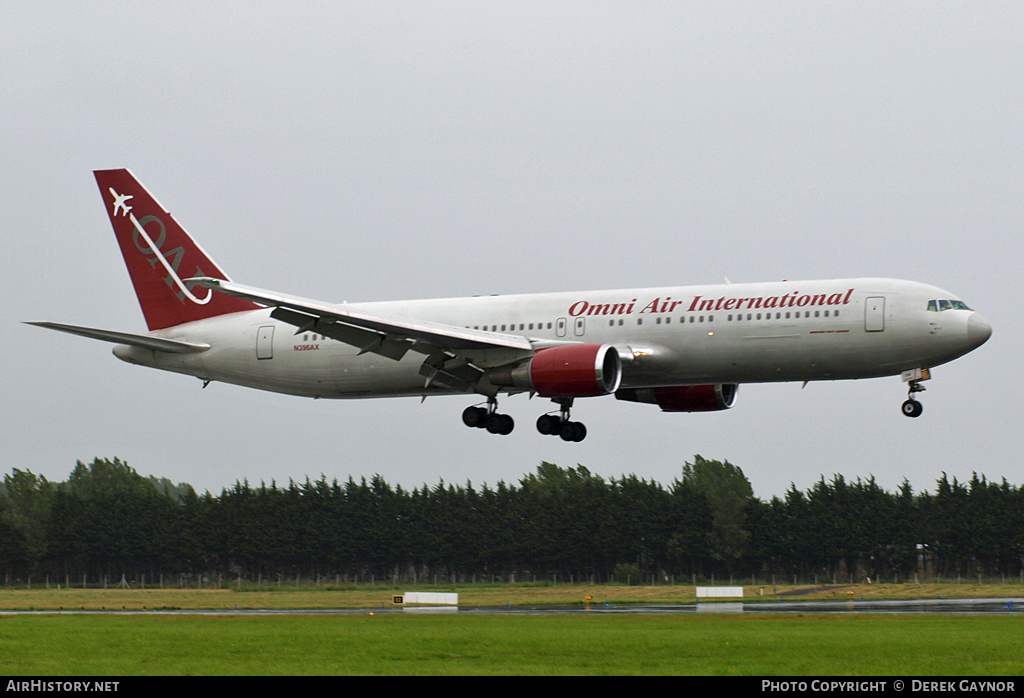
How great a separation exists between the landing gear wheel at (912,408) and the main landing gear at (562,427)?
40.9 ft

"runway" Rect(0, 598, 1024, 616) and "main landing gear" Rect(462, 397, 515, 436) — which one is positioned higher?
"main landing gear" Rect(462, 397, 515, 436)

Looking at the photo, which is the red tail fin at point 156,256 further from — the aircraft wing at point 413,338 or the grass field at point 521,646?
the grass field at point 521,646

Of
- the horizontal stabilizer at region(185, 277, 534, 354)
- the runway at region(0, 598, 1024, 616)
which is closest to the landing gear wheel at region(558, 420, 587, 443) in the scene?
the horizontal stabilizer at region(185, 277, 534, 354)

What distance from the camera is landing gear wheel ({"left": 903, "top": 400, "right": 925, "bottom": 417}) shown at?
44125mm

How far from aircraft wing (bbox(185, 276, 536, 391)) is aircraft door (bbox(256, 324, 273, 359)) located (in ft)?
16.9

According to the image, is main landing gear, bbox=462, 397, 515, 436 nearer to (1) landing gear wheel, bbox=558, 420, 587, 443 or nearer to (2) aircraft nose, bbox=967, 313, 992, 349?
(1) landing gear wheel, bbox=558, 420, 587, 443

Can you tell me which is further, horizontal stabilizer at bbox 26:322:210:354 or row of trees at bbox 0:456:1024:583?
row of trees at bbox 0:456:1024:583

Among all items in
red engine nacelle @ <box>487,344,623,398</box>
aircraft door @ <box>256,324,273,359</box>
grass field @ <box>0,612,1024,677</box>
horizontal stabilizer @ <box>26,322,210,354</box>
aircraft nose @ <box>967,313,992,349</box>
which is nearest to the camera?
grass field @ <box>0,612,1024,677</box>

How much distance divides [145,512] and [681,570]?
140 ft

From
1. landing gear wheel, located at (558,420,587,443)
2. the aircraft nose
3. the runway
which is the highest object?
the aircraft nose

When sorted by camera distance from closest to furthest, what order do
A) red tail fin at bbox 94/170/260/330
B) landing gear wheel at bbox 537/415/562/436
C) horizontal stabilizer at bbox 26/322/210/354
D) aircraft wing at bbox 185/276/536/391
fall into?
aircraft wing at bbox 185/276/536/391, horizontal stabilizer at bbox 26/322/210/354, landing gear wheel at bbox 537/415/562/436, red tail fin at bbox 94/170/260/330

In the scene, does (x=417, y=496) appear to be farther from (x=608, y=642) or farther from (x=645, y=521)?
(x=608, y=642)

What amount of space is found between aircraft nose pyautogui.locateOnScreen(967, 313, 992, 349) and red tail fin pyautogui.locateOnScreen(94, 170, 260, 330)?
97.3 feet
